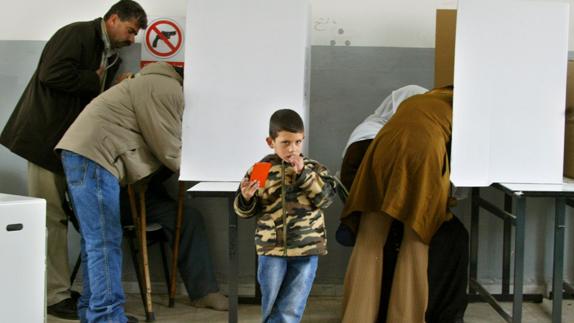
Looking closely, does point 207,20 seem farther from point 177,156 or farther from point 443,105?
point 443,105

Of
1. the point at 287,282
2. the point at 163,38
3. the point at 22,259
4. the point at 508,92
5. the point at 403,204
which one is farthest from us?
the point at 163,38

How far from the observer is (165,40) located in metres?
3.78

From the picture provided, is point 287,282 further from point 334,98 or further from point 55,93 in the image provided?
point 55,93

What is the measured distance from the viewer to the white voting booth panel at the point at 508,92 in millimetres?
3078

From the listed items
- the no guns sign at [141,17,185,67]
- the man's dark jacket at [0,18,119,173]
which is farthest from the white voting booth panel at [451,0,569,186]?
the man's dark jacket at [0,18,119,173]

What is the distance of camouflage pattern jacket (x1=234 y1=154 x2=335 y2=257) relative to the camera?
256cm

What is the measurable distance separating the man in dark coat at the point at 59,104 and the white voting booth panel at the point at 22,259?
1.04 m

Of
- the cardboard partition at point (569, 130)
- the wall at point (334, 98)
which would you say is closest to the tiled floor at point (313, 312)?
the wall at point (334, 98)

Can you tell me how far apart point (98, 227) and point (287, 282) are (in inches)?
35.3

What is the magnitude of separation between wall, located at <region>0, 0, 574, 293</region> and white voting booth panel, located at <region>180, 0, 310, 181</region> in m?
0.70

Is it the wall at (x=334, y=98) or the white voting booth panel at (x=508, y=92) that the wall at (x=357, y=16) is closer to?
the wall at (x=334, y=98)

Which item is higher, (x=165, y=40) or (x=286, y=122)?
(x=165, y=40)

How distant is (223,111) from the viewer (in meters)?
3.15

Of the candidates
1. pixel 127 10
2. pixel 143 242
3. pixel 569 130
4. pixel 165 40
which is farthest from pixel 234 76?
pixel 569 130
